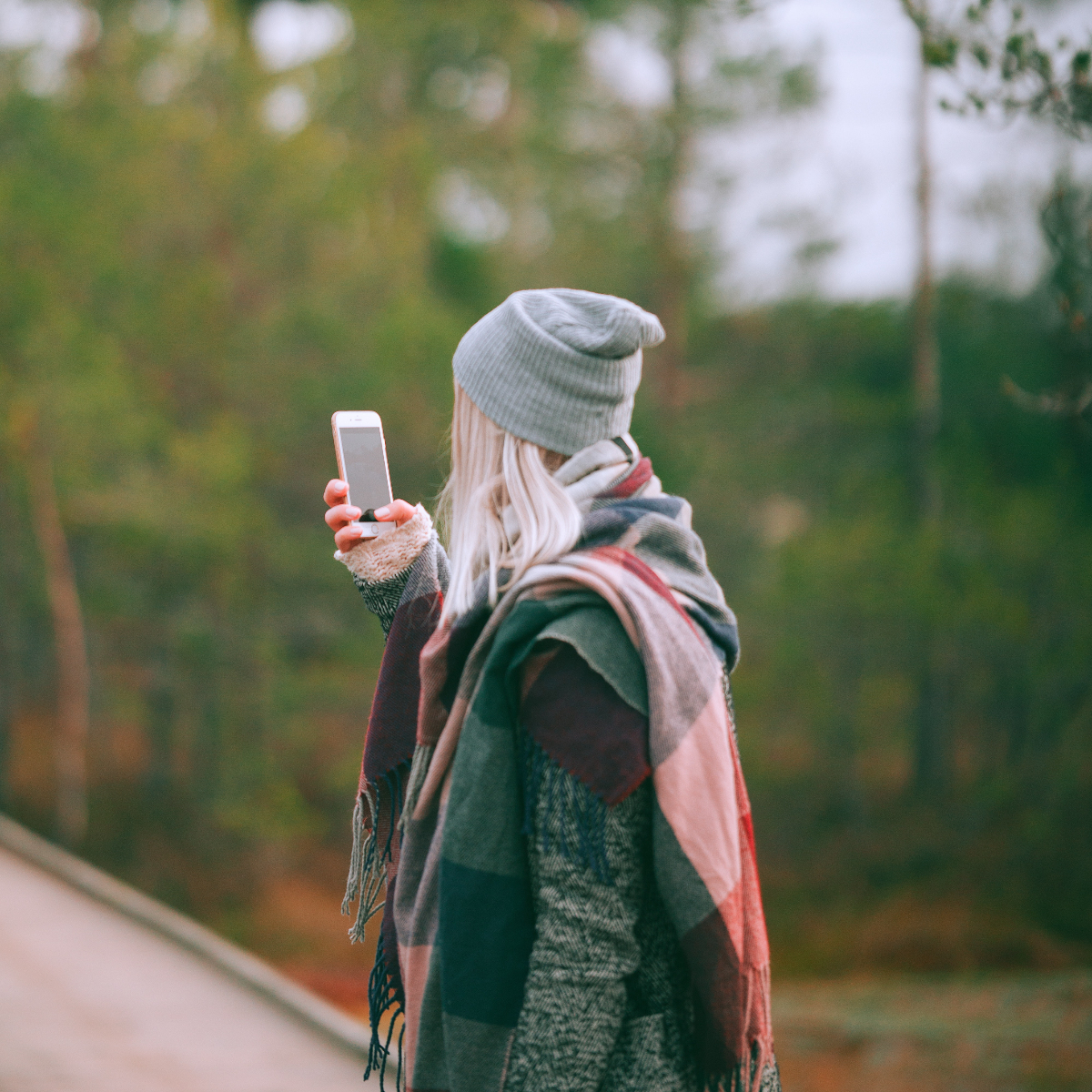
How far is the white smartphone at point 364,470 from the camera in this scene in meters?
1.53

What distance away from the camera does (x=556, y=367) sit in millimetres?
1259

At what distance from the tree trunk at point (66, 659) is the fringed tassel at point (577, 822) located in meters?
11.9

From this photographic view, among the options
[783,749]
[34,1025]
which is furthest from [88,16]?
[34,1025]

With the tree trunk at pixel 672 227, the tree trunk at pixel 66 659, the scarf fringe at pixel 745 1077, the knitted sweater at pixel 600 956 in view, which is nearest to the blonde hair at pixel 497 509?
the knitted sweater at pixel 600 956

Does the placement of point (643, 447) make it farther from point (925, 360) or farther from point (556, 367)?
point (556, 367)

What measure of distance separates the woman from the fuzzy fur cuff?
0.22m

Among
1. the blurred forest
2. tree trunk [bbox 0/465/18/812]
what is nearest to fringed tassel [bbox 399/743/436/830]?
the blurred forest

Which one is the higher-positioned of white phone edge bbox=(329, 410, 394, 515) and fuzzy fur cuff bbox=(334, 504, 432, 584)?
white phone edge bbox=(329, 410, 394, 515)

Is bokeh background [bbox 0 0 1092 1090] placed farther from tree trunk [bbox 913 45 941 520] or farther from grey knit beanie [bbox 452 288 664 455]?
grey knit beanie [bbox 452 288 664 455]

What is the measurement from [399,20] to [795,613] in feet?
28.1

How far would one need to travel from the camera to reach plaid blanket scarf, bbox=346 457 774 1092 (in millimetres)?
1143

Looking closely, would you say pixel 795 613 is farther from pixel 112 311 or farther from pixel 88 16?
pixel 88 16

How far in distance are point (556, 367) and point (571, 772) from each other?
45 centimetres

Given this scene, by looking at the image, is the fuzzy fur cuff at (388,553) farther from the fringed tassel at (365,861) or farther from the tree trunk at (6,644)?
the tree trunk at (6,644)
